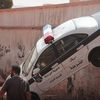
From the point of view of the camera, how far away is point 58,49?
1141cm

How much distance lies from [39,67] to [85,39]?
1537 millimetres

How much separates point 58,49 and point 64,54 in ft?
0.91

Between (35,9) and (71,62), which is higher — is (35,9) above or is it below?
above

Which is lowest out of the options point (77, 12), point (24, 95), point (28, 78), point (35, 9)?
point (24, 95)

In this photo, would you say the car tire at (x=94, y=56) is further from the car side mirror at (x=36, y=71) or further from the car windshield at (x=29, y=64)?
the car windshield at (x=29, y=64)

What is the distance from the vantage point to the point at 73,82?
1472cm

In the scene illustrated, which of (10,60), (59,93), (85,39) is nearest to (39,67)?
(85,39)

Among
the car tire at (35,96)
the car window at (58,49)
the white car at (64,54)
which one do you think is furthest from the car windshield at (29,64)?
the car tire at (35,96)

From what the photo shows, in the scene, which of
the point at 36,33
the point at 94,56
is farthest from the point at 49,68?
the point at 36,33

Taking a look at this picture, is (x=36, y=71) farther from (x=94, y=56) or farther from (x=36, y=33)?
(x=36, y=33)

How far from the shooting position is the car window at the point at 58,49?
37.0 ft

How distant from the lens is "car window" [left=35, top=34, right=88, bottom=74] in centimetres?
1127

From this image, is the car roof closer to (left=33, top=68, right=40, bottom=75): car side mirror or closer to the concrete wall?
(left=33, top=68, right=40, bottom=75): car side mirror

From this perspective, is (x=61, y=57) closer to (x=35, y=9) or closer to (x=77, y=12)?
(x=77, y=12)
